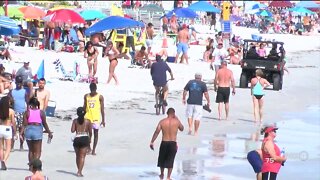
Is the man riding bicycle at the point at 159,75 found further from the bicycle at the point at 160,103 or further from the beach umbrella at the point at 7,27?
the beach umbrella at the point at 7,27

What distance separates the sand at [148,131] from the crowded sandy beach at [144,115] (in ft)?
0.09

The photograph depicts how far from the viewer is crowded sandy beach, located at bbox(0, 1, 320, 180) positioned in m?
14.7

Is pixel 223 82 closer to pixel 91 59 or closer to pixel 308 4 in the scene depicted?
pixel 91 59

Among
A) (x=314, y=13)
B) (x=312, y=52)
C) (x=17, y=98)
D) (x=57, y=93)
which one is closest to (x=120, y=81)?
(x=57, y=93)

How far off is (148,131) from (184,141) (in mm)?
1404

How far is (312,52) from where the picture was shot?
5116 cm

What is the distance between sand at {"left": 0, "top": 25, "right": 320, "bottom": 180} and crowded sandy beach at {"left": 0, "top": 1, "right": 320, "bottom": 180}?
26 mm

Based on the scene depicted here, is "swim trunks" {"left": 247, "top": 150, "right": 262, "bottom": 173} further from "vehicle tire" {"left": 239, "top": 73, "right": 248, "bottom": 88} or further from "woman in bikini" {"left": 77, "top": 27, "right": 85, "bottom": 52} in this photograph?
"woman in bikini" {"left": 77, "top": 27, "right": 85, "bottom": 52}

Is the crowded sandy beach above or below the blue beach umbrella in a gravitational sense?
below

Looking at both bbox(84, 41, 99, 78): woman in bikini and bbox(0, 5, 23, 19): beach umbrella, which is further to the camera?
bbox(0, 5, 23, 19): beach umbrella

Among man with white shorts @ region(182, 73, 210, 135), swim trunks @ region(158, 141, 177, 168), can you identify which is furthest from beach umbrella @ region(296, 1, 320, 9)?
swim trunks @ region(158, 141, 177, 168)

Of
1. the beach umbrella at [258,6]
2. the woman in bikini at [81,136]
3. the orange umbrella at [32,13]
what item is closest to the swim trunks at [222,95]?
the woman in bikini at [81,136]

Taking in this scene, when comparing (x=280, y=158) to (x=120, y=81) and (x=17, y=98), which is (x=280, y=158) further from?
(x=120, y=81)

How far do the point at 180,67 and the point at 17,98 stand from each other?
688 inches
